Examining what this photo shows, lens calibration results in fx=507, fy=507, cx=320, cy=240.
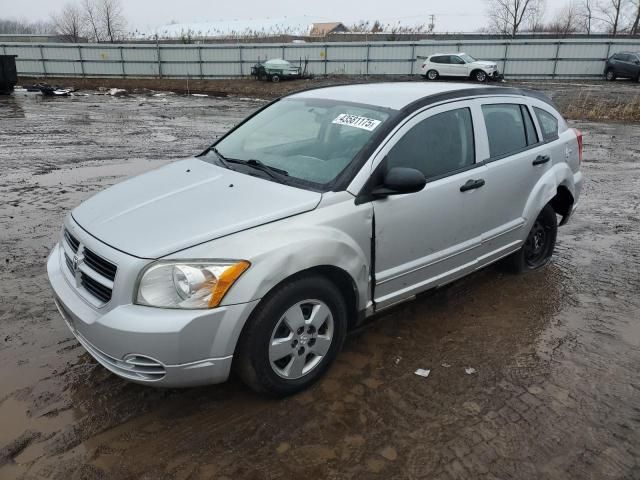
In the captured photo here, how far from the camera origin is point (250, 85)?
1192 inches

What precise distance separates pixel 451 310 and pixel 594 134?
12515mm

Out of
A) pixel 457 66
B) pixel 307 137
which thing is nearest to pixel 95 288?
pixel 307 137

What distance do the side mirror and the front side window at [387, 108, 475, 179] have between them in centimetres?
19

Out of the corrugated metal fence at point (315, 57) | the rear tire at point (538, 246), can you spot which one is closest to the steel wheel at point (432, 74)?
the corrugated metal fence at point (315, 57)

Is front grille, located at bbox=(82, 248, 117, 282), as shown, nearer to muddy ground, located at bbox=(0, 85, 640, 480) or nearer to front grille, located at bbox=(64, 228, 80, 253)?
front grille, located at bbox=(64, 228, 80, 253)

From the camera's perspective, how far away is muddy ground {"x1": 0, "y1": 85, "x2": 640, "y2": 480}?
8.38ft

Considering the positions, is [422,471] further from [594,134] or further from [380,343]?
[594,134]

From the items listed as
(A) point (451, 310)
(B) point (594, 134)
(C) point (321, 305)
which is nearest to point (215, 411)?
(C) point (321, 305)

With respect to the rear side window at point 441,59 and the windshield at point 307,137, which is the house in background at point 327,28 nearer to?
the rear side window at point 441,59

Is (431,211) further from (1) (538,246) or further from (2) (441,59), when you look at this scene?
(2) (441,59)

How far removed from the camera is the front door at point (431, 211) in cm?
331

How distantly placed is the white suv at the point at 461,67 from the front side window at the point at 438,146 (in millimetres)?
27233

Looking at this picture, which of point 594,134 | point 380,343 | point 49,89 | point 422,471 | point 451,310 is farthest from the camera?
point 49,89

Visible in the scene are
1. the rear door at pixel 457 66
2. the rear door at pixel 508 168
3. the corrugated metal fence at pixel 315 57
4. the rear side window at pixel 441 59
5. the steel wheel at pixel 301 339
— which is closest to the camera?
the steel wheel at pixel 301 339
